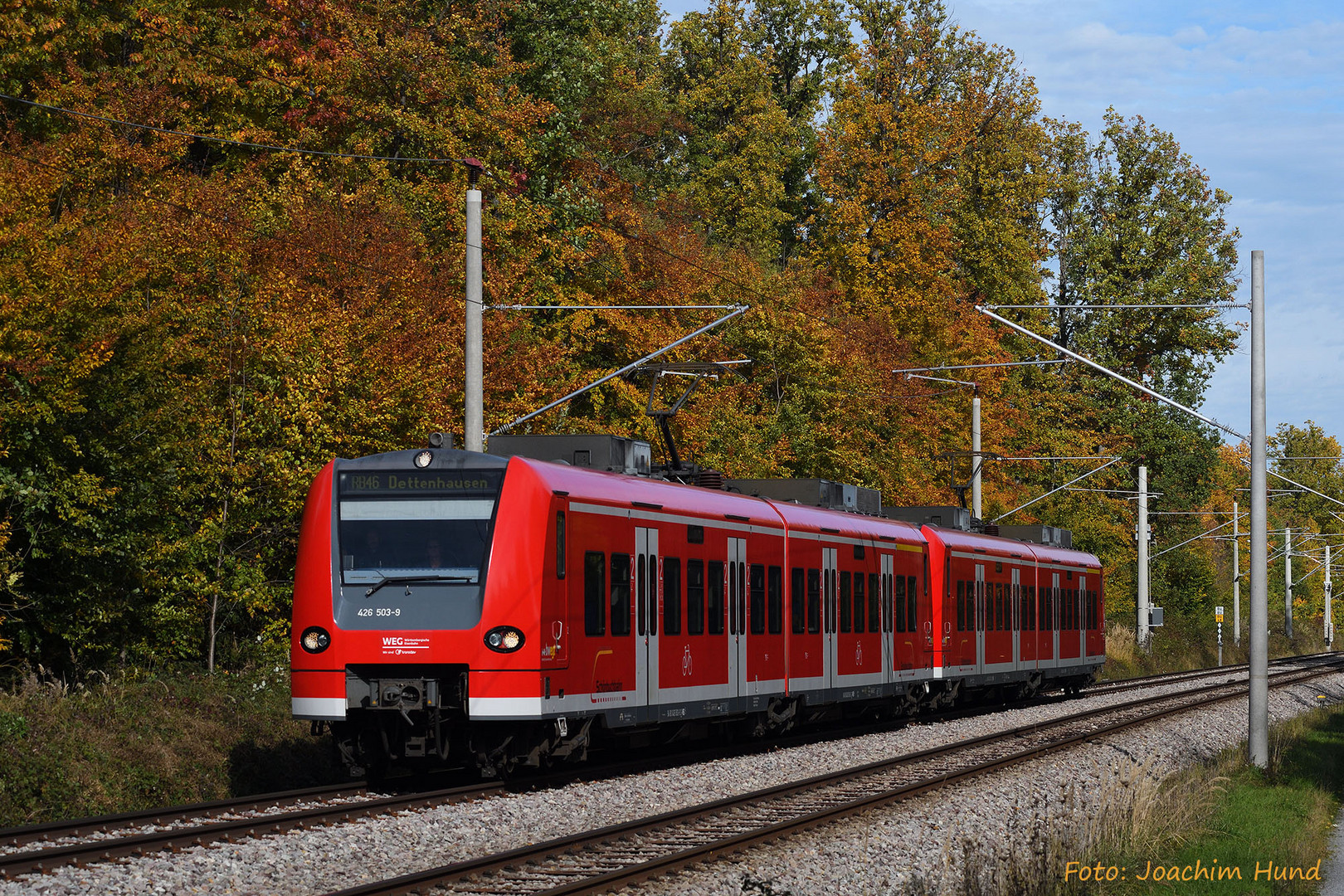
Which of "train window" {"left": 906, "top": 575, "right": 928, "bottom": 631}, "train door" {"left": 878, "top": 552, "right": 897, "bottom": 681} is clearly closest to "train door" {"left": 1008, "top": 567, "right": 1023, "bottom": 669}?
"train window" {"left": 906, "top": 575, "right": 928, "bottom": 631}

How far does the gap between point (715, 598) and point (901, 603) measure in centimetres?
803

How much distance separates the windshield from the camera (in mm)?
15477

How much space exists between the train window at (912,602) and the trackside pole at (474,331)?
917 centimetres

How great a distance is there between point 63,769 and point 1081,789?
9.29m

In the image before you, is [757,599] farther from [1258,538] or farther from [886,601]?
[1258,538]

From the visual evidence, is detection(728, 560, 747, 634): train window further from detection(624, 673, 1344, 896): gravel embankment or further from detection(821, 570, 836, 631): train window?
detection(624, 673, 1344, 896): gravel embankment

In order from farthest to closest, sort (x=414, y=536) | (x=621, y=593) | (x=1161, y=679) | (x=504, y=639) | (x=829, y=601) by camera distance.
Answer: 1. (x=1161, y=679)
2. (x=829, y=601)
3. (x=621, y=593)
4. (x=414, y=536)
5. (x=504, y=639)

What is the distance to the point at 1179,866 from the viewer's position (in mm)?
13211

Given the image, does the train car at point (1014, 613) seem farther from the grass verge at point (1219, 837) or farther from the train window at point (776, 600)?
the grass verge at point (1219, 837)

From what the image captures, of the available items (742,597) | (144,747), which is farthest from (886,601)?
(144,747)

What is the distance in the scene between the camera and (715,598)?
19.7 metres

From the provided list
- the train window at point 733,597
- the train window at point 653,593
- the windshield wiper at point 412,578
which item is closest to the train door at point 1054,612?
the train window at point 733,597

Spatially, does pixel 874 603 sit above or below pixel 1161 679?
above

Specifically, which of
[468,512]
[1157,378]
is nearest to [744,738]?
[468,512]
